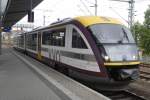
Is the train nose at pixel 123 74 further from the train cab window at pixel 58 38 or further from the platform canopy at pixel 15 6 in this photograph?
the platform canopy at pixel 15 6

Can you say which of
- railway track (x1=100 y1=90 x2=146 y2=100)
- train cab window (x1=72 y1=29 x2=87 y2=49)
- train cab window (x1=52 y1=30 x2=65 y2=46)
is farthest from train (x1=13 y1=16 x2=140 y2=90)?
train cab window (x1=52 y1=30 x2=65 y2=46)

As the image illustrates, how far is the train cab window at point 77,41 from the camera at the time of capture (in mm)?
14273

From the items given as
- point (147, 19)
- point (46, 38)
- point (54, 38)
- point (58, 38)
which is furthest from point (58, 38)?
point (147, 19)

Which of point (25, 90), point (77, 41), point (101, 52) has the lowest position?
point (25, 90)

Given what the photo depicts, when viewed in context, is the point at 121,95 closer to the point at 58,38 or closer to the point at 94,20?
the point at 94,20

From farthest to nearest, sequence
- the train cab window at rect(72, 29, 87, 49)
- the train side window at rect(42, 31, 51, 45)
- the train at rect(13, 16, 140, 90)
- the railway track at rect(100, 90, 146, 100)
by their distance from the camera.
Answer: the train side window at rect(42, 31, 51, 45) < the train cab window at rect(72, 29, 87, 49) < the railway track at rect(100, 90, 146, 100) < the train at rect(13, 16, 140, 90)

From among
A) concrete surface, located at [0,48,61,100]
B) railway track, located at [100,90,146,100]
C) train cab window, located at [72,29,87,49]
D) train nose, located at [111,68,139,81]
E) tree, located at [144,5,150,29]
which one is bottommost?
railway track, located at [100,90,146,100]

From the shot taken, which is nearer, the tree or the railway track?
the railway track

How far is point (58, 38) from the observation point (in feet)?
61.3

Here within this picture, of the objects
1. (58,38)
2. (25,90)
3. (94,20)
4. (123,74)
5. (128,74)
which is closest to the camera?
(25,90)

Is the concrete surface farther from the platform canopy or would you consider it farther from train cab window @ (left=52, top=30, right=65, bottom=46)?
the platform canopy

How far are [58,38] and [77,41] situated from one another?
3.93m

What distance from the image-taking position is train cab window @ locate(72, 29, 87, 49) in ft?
46.8

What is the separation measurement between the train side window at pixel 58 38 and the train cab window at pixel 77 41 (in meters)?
1.93
